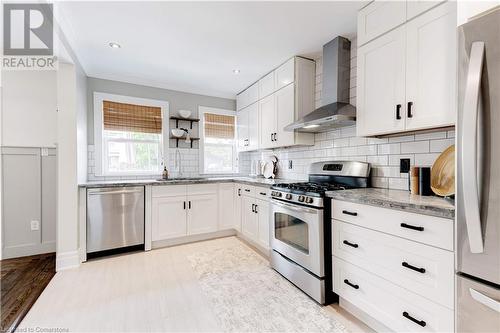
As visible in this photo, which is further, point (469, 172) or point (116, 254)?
point (116, 254)

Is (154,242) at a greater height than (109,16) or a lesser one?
lesser

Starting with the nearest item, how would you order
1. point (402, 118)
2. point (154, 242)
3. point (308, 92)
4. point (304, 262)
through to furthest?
point (402, 118)
point (304, 262)
point (308, 92)
point (154, 242)

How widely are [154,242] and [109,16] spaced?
2.66m

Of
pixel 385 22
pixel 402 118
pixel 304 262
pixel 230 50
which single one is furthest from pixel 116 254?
pixel 385 22

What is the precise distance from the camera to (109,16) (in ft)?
6.79

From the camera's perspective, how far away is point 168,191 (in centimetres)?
321

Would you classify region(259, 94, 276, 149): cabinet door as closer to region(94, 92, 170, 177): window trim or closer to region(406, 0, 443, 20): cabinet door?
region(94, 92, 170, 177): window trim

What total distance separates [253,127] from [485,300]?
325cm

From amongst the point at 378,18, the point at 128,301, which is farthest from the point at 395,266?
the point at 128,301

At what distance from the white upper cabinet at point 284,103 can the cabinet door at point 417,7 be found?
1.31 metres

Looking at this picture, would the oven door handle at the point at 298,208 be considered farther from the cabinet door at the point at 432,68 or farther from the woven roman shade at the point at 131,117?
the woven roman shade at the point at 131,117

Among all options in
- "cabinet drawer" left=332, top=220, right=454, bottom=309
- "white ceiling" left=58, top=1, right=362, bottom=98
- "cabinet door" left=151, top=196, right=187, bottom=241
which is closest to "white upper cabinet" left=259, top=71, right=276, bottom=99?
"white ceiling" left=58, top=1, right=362, bottom=98

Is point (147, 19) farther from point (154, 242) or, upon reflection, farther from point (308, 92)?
point (154, 242)

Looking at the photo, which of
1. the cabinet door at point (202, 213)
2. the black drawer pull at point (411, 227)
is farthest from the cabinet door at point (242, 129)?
the black drawer pull at point (411, 227)
